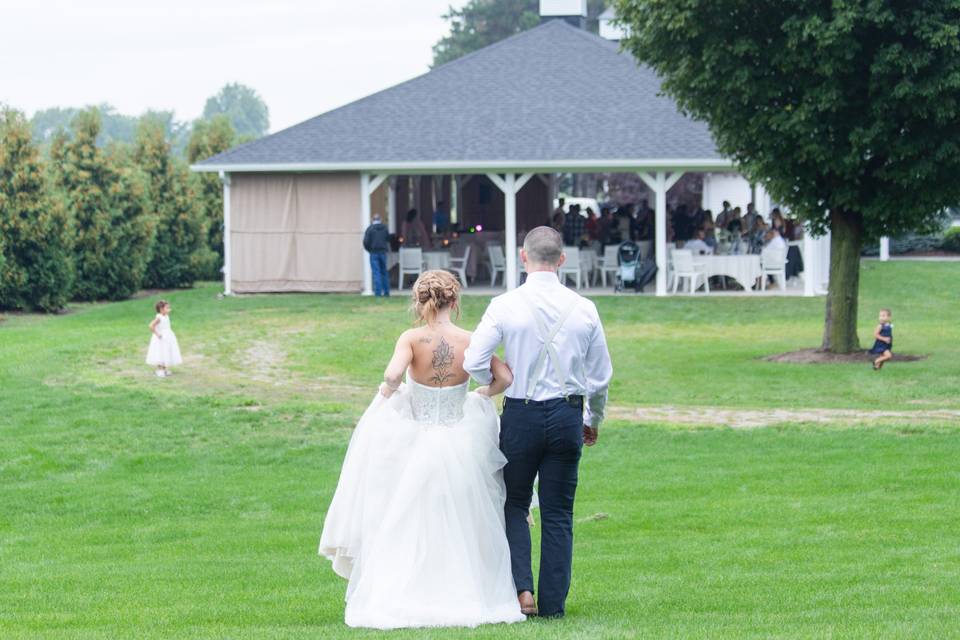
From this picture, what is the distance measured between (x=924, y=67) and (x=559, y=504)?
1162cm

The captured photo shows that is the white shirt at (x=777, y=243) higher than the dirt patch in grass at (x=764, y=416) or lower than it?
higher

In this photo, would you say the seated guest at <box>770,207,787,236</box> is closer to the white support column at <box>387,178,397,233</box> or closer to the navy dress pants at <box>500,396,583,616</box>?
the white support column at <box>387,178,397,233</box>

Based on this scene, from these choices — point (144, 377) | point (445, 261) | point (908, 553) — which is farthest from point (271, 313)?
point (908, 553)

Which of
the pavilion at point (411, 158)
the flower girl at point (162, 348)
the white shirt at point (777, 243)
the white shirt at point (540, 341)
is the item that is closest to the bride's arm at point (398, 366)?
the white shirt at point (540, 341)

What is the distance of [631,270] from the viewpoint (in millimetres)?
29688

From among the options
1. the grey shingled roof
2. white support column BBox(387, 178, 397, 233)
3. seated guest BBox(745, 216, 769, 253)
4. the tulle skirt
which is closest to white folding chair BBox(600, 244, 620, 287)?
the grey shingled roof

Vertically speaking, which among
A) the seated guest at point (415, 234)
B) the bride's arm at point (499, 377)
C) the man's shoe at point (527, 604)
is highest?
the seated guest at point (415, 234)

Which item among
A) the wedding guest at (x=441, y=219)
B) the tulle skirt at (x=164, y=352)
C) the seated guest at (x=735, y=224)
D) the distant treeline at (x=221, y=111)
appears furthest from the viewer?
the distant treeline at (x=221, y=111)

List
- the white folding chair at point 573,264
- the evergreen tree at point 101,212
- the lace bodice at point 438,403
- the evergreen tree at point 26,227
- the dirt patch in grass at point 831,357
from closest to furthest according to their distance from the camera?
1. the lace bodice at point 438,403
2. the dirt patch in grass at point 831,357
3. the evergreen tree at point 26,227
4. the white folding chair at point 573,264
5. the evergreen tree at point 101,212

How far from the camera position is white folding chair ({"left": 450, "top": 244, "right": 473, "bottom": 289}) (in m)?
30.8

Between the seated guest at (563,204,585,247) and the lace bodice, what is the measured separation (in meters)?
24.8

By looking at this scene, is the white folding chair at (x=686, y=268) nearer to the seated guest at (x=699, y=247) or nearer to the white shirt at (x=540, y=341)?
the seated guest at (x=699, y=247)

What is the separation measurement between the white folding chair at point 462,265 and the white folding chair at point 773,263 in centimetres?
589

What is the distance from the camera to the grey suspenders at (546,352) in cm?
662
